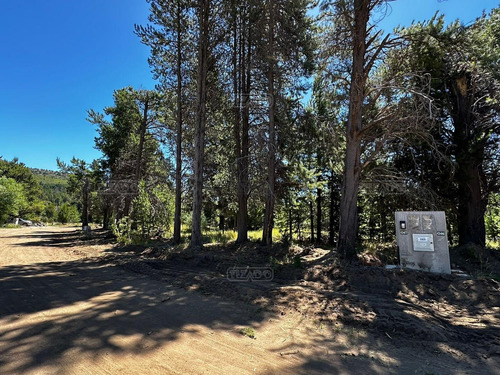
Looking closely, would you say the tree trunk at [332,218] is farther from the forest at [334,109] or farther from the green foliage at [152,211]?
the green foliage at [152,211]

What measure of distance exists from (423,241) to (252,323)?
5766mm

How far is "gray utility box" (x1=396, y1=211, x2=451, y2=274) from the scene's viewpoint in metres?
7.46

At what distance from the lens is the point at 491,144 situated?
427 inches

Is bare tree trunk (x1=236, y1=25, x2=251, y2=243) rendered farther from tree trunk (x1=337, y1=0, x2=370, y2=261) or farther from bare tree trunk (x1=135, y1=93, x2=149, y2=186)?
bare tree trunk (x1=135, y1=93, x2=149, y2=186)

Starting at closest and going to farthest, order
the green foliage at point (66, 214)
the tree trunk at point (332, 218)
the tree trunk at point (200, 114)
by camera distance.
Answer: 1. the tree trunk at point (200, 114)
2. the tree trunk at point (332, 218)
3. the green foliage at point (66, 214)

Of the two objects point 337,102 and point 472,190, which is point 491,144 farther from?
point 337,102

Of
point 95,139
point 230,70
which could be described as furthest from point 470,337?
point 95,139

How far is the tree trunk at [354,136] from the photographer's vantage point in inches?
366

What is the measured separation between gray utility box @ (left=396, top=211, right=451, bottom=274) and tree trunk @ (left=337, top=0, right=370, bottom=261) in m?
1.67

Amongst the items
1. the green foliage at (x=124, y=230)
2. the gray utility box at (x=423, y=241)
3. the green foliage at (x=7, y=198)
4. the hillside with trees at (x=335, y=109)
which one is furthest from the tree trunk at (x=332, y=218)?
the green foliage at (x=7, y=198)

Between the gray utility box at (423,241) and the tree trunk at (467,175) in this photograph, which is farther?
the tree trunk at (467,175)

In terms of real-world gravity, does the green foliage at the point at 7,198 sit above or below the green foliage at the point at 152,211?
above

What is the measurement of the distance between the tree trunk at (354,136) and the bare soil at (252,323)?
5.62 ft

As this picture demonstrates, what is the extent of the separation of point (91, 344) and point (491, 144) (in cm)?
1420
